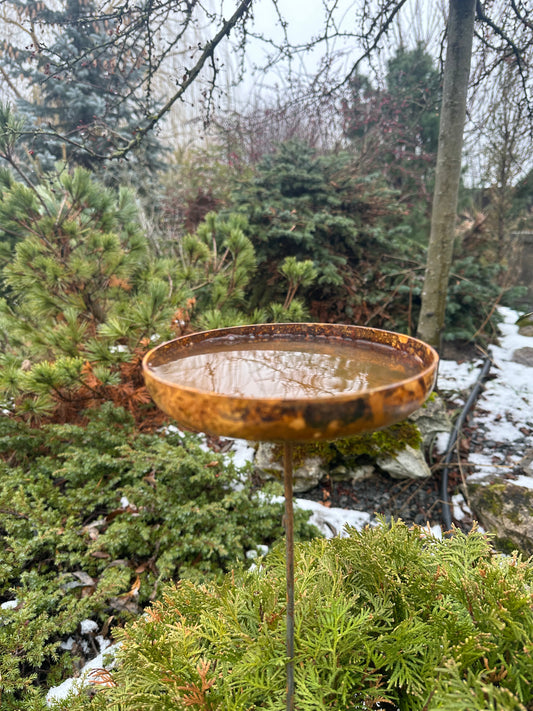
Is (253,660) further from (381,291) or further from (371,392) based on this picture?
(381,291)

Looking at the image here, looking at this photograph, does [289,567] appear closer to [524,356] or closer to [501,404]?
[501,404]

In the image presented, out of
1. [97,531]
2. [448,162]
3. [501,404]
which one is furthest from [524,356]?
[97,531]

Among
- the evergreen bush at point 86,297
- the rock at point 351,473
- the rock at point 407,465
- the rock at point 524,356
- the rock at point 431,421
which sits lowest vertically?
the rock at point 351,473

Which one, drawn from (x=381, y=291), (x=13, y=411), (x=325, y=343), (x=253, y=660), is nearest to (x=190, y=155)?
(x=381, y=291)

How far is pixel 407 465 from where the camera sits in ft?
8.16

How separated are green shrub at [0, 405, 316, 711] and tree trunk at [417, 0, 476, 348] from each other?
2053mm

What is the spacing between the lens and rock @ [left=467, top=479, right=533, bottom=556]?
1.86 meters

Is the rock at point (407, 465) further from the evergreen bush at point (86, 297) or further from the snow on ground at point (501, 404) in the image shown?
the evergreen bush at point (86, 297)

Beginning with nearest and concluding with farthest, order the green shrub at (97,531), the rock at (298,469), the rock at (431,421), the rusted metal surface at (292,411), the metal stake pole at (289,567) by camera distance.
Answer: the rusted metal surface at (292,411) → the metal stake pole at (289,567) → the green shrub at (97,531) → the rock at (298,469) → the rock at (431,421)

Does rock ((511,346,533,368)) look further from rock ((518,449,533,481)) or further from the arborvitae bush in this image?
the arborvitae bush

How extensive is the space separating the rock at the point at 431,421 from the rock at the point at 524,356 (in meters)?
1.71

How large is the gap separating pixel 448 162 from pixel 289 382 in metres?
2.81

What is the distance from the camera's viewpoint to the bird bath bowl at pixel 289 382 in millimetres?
486

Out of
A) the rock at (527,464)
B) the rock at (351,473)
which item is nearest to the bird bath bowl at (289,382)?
the rock at (351,473)
